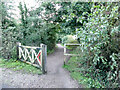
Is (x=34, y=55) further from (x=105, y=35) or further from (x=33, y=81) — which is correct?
(x=105, y=35)

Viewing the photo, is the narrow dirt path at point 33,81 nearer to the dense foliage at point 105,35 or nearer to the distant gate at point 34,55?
the distant gate at point 34,55

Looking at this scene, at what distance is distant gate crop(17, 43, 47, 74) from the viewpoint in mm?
2559

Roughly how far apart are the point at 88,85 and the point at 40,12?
125 inches

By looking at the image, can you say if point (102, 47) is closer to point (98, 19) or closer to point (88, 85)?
point (98, 19)

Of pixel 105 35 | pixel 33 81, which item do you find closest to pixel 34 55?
pixel 33 81

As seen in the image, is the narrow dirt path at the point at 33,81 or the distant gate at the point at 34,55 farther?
the distant gate at the point at 34,55

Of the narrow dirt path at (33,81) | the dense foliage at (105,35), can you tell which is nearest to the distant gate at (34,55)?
the narrow dirt path at (33,81)

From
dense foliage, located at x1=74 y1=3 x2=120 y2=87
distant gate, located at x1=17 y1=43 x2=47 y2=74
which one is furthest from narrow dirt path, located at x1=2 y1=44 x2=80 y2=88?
dense foliage, located at x1=74 y1=3 x2=120 y2=87

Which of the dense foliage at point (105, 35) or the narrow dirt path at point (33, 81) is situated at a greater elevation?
the dense foliage at point (105, 35)

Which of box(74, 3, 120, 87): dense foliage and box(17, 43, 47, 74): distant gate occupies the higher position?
box(74, 3, 120, 87): dense foliage

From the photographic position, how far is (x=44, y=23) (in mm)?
4062

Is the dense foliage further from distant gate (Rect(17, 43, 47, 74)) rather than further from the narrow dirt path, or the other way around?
distant gate (Rect(17, 43, 47, 74))

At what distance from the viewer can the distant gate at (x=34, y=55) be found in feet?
8.39

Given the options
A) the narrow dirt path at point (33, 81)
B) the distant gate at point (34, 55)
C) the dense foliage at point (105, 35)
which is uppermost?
the dense foliage at point (105, 35)
